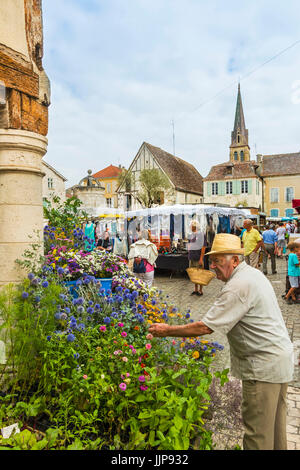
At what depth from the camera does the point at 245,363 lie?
2123mm

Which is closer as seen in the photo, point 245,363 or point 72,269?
point 245,363

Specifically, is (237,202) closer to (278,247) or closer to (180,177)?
(180,177)

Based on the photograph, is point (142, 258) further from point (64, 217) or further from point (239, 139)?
point (239, 139)

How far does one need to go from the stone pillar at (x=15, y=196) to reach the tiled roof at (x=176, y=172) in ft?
112

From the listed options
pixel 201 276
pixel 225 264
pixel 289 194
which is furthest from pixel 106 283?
pixel 289 194

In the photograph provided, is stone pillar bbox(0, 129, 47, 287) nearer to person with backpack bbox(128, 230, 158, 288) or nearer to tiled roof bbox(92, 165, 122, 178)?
person with backpack bbox(128, 230, 158, 288)

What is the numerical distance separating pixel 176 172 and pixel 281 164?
15.5 metres

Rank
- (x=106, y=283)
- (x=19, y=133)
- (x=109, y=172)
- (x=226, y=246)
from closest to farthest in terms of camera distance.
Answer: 1. (x=226, y=246)
2. (x=19, y=133)
3. (x=106, y=283)
4. (x=109, y=172)

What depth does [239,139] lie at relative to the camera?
A: 57.5m

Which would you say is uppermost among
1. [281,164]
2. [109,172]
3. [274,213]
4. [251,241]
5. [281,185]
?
[109,172]

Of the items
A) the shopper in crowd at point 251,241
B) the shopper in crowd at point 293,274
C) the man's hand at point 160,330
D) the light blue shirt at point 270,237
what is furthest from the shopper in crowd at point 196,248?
the man's hand at point 160,330

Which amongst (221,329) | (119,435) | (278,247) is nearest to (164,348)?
(119,435)

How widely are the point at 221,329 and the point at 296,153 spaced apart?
49463 mm

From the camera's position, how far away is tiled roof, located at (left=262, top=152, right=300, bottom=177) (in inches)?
1729
